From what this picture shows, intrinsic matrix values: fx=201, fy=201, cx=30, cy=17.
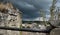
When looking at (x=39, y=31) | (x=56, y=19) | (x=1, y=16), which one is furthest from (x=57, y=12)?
(x=1, y=16)

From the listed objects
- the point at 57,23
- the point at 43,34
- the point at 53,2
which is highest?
the point at 53,2

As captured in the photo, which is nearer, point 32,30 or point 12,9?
point 32,30

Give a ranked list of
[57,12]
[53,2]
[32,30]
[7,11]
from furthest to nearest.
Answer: [7,11]
[32,30]
[57,12]
[53,2]

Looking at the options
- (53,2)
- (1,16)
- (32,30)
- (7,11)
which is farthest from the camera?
(7,11)

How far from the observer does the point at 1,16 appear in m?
5.67

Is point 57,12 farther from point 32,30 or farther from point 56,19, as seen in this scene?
point 32,30

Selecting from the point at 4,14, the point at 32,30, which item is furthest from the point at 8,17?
the point at 32,30

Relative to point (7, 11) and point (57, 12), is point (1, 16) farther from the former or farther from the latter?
point (57, 12)

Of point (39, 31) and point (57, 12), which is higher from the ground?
point (57, 12)

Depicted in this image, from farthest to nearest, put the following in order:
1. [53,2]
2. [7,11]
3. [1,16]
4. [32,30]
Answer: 1. [7,11]
2. [1,16]
3. [32,30]
4. [53,2]

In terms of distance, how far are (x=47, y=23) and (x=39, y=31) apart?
194 millimetres

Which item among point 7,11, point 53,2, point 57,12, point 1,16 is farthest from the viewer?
point 7,11

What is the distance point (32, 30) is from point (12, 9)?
3.93 m

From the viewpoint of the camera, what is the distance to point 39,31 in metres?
2.39
